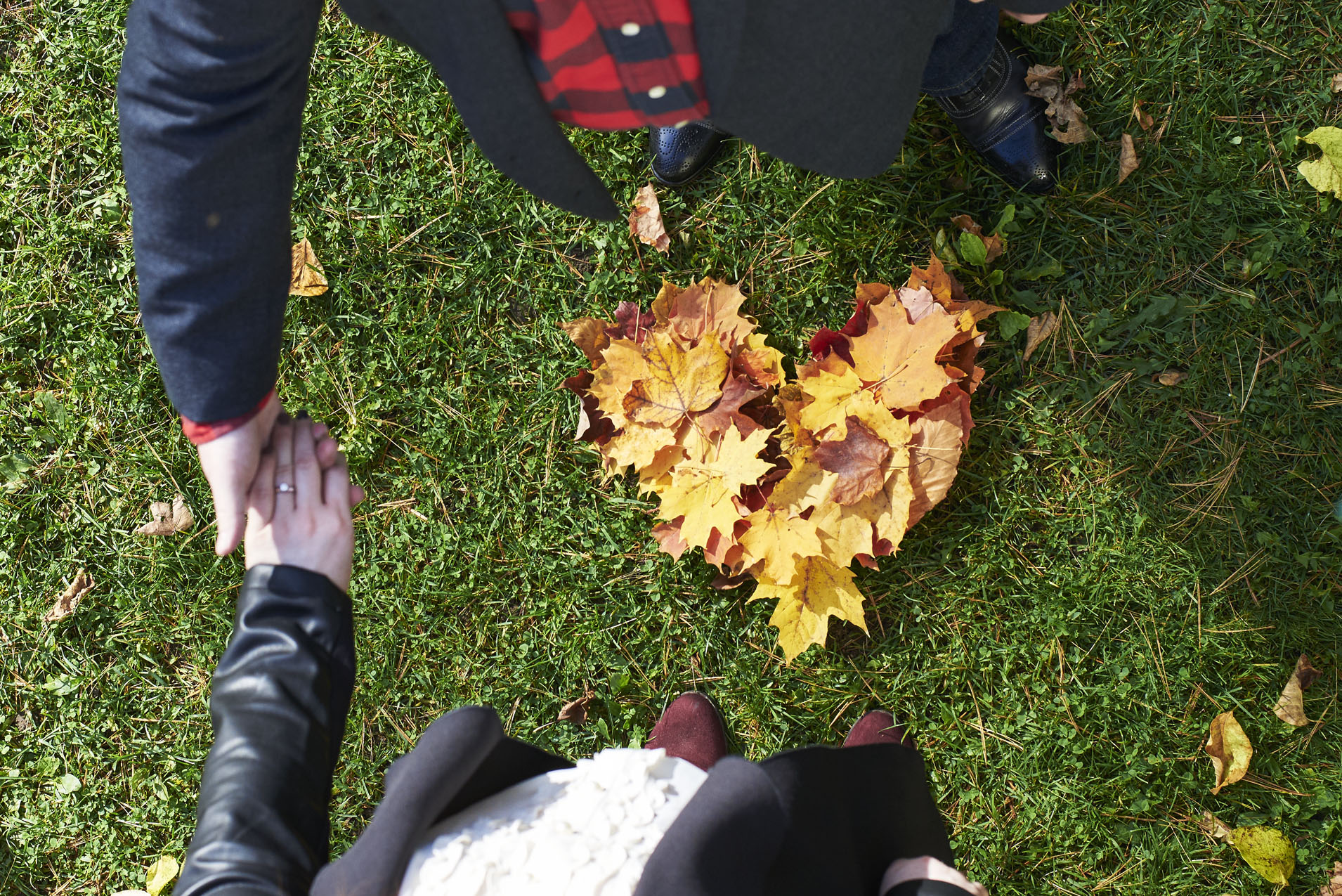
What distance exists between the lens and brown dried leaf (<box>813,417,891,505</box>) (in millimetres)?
2250

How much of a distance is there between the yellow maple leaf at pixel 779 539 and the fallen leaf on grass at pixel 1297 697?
140 cm

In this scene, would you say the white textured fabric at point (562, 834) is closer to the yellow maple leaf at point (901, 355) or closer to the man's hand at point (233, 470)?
the man's hand at point (233, 470)

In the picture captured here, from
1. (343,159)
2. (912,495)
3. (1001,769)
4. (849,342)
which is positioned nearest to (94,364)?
(343,159)

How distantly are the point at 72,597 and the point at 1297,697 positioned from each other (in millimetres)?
3815

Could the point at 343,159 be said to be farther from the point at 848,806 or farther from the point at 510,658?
the point at 848,806

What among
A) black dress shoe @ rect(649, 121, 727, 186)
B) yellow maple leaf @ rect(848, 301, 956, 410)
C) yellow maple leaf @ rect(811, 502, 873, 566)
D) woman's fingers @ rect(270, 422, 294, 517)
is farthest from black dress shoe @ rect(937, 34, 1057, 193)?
woman's fingers @ rect(270, 422, 294, 517)

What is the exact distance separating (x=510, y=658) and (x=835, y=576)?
3.43 ft

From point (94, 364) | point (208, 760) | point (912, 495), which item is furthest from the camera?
point (94, 364)

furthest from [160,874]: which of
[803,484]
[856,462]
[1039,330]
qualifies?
[1039,330]

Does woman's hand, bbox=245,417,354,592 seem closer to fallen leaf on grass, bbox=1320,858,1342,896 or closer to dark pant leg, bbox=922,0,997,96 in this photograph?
dark pant leg, bbox=922,0,997,96

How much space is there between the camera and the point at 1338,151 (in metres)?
2.35

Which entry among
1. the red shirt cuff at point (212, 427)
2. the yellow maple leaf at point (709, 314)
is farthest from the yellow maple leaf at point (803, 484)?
the red shirt cuff at point (212, 427)

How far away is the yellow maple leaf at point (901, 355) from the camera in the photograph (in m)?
2.25

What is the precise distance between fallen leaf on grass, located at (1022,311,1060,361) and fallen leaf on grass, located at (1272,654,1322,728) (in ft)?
3.75
